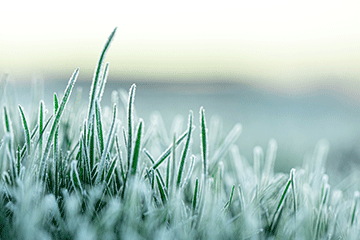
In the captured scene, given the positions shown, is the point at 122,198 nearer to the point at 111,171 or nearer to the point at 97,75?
the point at 111,171

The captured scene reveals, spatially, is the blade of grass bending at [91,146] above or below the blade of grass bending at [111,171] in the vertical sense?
above

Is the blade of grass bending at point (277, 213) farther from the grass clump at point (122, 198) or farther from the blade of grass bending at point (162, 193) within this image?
the blade of grass bending at point (162, 193)

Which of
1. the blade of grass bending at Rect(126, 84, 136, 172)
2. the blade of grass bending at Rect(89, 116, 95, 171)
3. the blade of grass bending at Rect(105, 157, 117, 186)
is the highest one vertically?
the blade of grass bending at Rect(126, 84, 136, 172)

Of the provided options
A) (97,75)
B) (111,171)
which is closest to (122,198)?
(111,171)

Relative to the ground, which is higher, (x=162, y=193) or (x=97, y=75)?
(x=97, y=75)

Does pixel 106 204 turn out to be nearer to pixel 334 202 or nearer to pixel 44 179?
pixel 44 179

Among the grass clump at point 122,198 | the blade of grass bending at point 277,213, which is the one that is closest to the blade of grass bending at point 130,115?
the grass clump at point 122,198

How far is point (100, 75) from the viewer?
1.63 feet

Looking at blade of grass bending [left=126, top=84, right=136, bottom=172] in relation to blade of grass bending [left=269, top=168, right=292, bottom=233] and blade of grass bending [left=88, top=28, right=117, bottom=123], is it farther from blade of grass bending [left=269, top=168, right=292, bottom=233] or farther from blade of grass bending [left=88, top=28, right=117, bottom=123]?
blade of grass bending [left=269, top=168, right=292, bottom=233]

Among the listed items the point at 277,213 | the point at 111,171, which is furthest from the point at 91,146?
the point at 277,213

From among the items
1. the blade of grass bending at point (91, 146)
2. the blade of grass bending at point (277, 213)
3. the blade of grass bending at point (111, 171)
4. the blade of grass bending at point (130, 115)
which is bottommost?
the blade of grass bending at point (277, 213)

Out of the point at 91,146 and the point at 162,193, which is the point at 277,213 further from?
the point at 91,146

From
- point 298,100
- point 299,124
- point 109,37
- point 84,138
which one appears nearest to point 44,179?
point 84,138

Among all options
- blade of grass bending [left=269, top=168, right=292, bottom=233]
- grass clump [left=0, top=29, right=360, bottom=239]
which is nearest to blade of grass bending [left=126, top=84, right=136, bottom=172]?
grass clump [left=0, top=29, right=360, bottom=239]
